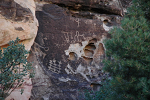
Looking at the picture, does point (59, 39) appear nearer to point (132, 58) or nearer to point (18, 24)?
point (18, 24)

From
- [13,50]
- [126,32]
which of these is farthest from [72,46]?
[13,50]

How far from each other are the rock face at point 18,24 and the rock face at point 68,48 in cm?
25

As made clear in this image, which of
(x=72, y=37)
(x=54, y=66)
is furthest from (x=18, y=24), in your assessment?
(x=72, y=37)

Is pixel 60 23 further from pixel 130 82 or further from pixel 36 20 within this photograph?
pixel 130 82

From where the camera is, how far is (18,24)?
3307 millimetres

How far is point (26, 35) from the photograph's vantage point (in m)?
3.41

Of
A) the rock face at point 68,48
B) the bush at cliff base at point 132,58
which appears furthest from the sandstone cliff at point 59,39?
the bush at cliff base at point 132,58

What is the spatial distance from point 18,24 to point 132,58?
2314 millimetres

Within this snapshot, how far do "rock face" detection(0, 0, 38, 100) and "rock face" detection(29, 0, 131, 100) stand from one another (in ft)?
0.81

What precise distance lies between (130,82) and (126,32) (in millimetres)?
857

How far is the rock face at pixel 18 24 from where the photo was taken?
3100mm

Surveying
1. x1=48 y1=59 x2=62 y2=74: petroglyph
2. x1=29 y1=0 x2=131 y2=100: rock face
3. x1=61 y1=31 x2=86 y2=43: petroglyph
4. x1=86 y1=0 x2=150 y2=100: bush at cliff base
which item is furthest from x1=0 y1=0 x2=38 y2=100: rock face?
x1=86 y1=0 x2=150 y2=100: bush at cliff base

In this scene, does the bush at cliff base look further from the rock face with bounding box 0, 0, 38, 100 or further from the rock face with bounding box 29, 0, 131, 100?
the rock face with bounding box 0, 0, 38, 100

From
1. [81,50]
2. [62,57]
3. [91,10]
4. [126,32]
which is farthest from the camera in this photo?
[91,10]
